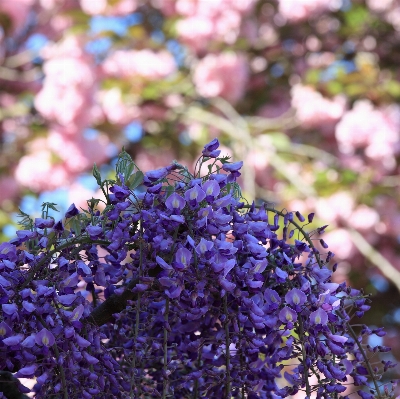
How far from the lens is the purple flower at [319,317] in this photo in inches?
21.3

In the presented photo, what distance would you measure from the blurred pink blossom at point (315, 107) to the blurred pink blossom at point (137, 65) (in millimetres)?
635

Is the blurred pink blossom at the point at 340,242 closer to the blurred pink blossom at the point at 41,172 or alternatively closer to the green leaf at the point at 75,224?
the blurred pink blossom at the point at 41,172

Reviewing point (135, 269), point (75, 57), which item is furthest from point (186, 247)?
point (75, 57)

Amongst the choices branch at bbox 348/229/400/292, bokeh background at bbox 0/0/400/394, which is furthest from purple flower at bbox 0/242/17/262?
bokeh background at bbox 0/0/400/394

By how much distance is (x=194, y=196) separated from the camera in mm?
537

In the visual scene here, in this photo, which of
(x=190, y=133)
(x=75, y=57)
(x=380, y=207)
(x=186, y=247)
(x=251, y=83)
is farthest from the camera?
(x=251, y=83)

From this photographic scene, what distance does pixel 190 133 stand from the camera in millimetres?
3201

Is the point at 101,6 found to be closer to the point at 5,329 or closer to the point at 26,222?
the point at 26,222

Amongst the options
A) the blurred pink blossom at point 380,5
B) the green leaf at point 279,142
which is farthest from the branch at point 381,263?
the blurred pink blossom at point 380,5

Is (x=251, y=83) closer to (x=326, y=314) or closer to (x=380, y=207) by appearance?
(x=380, y=207)

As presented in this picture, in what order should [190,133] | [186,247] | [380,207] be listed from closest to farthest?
1. [186,247]
2. [380,207]
3. [190,133]

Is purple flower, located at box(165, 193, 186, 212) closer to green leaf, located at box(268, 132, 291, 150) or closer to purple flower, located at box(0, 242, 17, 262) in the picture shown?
purple flower, located at box(0, 242, 17, 262)

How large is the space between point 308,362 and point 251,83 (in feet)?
10.5

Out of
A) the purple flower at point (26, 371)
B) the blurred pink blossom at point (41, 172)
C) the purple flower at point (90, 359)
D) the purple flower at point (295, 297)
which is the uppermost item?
the blurred pink blossom at point (41, 172)
